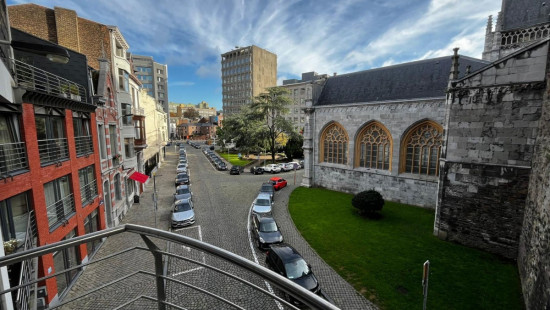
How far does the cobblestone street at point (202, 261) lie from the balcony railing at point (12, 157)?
553 cm

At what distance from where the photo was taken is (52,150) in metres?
10.4

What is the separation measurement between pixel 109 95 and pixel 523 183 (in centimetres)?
2417

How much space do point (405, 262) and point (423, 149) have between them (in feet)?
38.1

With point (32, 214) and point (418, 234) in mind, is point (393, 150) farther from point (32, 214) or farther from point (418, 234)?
point (32, 214)

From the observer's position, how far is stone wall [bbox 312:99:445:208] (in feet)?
66.4

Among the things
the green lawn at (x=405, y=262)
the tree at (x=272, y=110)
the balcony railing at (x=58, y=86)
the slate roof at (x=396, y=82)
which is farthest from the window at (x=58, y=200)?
the tree at (x=272, y=110)

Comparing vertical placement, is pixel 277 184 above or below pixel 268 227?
below

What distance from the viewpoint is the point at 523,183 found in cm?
1221

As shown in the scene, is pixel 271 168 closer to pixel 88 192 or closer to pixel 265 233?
pixel 265 233

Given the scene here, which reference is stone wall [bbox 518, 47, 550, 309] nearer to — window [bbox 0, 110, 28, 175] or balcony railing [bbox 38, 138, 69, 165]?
window [bbox 0, 110, 28, 175]

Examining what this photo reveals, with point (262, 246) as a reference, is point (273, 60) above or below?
above

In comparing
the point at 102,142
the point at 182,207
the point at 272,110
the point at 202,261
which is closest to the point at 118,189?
the point at 102,142

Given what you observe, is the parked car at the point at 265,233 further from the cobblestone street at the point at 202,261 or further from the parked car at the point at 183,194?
the parked car at the point at 183,194

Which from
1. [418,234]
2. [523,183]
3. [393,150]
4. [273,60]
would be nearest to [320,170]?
[393,150]
